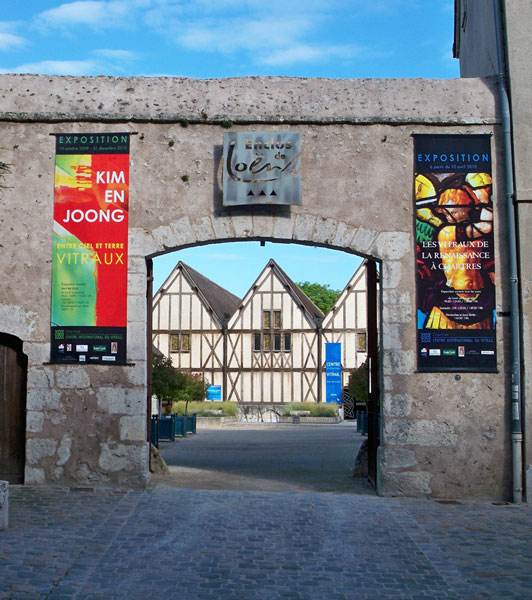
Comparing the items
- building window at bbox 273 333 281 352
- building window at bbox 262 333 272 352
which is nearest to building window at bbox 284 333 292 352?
building window at bbox 273 333 281 352

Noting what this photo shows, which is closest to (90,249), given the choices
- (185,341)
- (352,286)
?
(352,286)

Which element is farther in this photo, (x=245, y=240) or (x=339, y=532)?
(x=245, y=240)

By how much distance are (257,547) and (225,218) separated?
12.5 ft

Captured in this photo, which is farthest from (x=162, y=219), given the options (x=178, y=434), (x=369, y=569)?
(x=178, y=434)

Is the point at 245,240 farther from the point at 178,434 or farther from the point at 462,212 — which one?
the point at 178,434

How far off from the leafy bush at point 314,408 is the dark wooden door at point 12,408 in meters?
20.8

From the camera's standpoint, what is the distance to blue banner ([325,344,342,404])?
3144 centimetres

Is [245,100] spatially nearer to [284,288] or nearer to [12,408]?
[12,408]

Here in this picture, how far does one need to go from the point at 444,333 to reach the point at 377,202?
1.59 meters

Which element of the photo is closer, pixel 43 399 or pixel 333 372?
pixel 43 399

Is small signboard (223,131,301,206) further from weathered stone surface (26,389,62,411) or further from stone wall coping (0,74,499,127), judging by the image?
weathered stone surface (26,389,62,411)

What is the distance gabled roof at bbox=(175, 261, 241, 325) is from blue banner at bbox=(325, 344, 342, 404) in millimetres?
4954

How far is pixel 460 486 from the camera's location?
766 centimetres

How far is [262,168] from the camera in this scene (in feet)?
26.8
